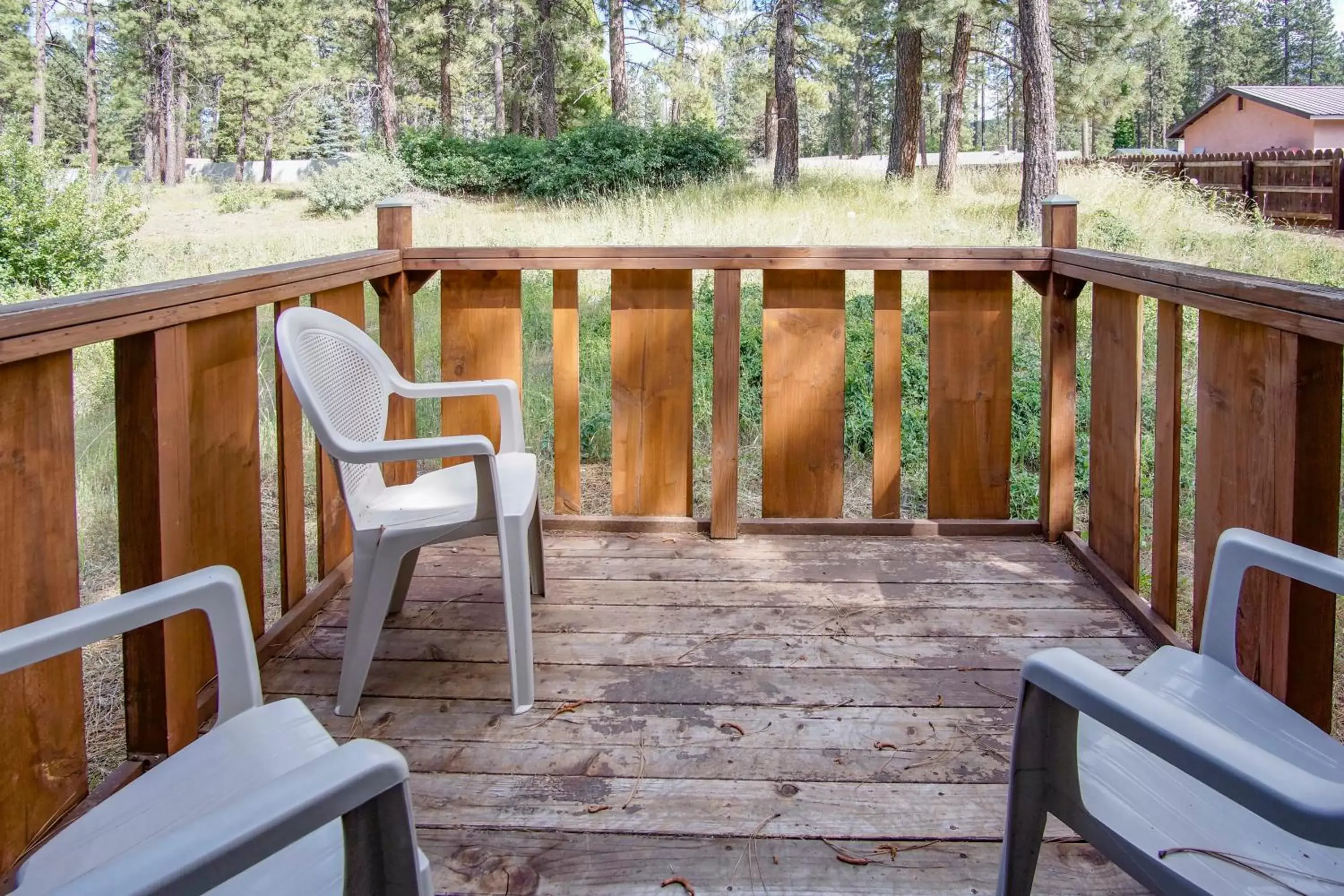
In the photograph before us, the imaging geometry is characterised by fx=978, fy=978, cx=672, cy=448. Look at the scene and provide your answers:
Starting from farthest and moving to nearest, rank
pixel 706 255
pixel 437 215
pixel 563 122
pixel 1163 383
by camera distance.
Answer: pixel 563 122 < pixel 437 215 < pixel 706 255 < pixel 1163 383

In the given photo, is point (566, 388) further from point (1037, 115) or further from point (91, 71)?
point (91, 71)

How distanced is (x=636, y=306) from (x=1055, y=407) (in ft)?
4.57

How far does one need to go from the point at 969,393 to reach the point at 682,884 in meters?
2.16

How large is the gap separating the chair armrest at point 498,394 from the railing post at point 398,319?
1.69 feet

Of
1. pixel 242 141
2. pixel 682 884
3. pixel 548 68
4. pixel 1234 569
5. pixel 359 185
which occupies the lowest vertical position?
pixel 682 884

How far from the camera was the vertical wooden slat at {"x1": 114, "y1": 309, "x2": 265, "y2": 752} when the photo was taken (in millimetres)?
1802

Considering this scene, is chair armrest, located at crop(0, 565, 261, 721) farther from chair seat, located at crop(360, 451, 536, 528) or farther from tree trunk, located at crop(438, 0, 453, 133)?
tree trunk, located at crop(438, 0, 453, 133)

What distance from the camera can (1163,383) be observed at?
240cm

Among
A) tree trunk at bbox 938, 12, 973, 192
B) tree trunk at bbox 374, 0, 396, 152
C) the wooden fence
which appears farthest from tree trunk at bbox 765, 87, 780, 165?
tree trunk at bbox 374, 0, 396, 152

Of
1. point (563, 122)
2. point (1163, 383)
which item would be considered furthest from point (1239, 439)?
point (563, 122)

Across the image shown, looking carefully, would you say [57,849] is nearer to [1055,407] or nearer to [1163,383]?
[1163,383]

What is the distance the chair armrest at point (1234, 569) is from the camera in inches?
48.2

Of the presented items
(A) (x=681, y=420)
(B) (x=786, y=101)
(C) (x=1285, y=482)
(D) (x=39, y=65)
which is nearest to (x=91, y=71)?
(D) (x=39, y=65)

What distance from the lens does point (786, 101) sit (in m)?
14.4
